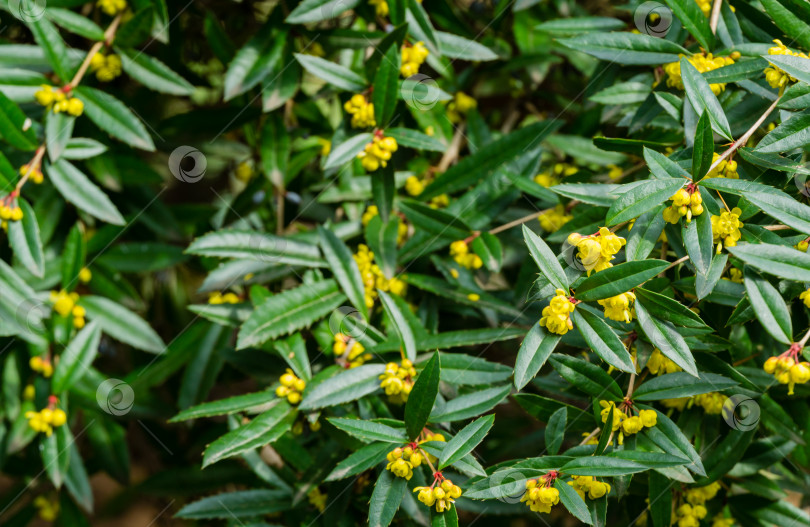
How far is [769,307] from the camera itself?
104 centimetres

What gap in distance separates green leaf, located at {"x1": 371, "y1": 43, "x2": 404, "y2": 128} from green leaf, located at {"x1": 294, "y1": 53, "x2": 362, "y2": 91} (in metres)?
0.07

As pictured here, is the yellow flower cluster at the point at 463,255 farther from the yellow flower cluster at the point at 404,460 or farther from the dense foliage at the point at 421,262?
the yellow flower cluster at the point at 404,460

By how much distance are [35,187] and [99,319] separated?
15.2 inches

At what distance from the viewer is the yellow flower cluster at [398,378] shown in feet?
4.31

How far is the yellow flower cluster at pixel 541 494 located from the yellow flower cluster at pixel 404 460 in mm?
192

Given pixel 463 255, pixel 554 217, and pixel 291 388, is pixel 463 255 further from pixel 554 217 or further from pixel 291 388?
pixel 291 388

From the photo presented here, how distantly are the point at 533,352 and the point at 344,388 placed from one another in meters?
0.44

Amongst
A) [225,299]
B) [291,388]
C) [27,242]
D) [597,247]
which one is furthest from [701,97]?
[27,242]

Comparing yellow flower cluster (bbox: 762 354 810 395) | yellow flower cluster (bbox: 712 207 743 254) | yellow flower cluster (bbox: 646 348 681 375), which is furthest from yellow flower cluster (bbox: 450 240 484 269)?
yellow flower cluster (bbox: 762 354 810 395)

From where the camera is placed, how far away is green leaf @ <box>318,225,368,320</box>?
5.04 feet

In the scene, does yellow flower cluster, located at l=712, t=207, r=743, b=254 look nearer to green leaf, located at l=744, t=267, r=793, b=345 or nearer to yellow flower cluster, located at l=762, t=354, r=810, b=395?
green leaf, located at l=744, t=267, r=793, b=345

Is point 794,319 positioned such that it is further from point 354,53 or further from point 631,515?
point 354,53

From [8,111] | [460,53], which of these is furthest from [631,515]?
[8,111]

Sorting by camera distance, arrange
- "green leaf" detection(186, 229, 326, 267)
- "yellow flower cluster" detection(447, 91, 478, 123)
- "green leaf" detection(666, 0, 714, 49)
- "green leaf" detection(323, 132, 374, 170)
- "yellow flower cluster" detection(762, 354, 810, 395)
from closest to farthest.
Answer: "yellow flower cluster" detection(762, 354, 810, 395), "green leaf" detection(666, 0, 714, 49), "green leaf" detection(323, 132, 374, 170), "green leaf" detection(186, 229, 326, 267), "yellow flower cluster" detection(447, 91, 478, 123)
